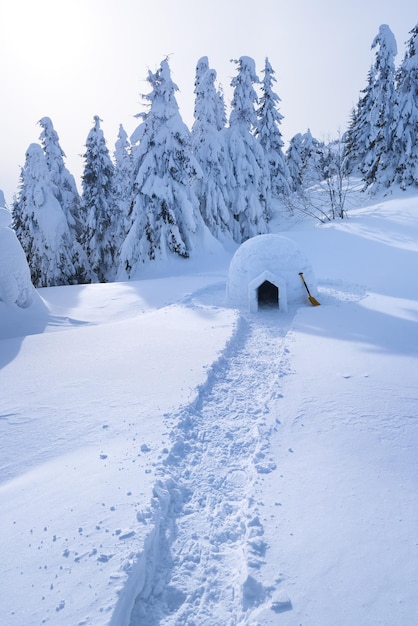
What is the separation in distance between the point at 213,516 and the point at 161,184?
652 inches

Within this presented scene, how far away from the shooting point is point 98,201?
69.6ft

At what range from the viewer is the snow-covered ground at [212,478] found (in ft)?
9.00

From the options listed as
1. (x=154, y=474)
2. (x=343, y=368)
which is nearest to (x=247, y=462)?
(x=154, y=474)

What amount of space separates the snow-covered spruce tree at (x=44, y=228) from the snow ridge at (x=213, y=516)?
54.6ft

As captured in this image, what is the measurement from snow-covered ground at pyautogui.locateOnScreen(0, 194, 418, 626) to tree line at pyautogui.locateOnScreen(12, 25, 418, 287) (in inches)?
449

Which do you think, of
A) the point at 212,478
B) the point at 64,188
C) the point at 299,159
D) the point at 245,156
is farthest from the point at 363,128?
the point at 212,478

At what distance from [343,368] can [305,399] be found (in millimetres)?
1265

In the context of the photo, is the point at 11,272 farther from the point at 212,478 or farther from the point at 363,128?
the point at 363,128

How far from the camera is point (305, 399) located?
5.45m

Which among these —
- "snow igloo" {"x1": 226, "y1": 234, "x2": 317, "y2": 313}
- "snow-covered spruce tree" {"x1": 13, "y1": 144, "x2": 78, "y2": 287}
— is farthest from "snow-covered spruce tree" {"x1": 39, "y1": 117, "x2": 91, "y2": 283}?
"snow igloo" {"x1": 226, "y1": 234, "x2": 317, "y2": 313}

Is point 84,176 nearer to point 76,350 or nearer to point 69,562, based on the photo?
point 76,350

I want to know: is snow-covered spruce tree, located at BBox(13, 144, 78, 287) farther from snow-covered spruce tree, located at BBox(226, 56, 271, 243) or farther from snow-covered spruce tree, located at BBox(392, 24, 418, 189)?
snow-covered spruce tree, located at BBox(392, 24, 418, 189)

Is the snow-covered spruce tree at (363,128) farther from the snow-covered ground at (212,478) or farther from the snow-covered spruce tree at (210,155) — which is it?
the snow-covered ground at (212,478)

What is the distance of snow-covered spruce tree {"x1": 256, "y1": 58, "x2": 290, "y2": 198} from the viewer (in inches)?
1108
